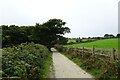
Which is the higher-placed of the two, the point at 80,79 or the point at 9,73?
the point at 9,73

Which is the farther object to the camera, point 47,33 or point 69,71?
point 47,33

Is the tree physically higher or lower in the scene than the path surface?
higher

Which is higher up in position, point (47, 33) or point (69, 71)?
point (47, 33)

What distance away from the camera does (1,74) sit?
26.4 feet

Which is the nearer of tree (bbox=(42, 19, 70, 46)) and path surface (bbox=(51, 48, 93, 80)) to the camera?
path surface (bbox=(51, 48, 93, 80))

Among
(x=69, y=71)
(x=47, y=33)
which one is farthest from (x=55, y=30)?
(x=69, y=71)

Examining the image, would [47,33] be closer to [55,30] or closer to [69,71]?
[55,30]

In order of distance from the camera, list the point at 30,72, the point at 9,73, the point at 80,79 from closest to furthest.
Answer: the point at 9,73 → the point at 30,72 → the point at 80,79

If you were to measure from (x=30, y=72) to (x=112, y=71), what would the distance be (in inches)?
173

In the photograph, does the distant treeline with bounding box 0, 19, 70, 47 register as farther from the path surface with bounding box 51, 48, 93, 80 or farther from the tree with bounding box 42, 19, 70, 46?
the path surface with bounding box 51, 48, 93, 80

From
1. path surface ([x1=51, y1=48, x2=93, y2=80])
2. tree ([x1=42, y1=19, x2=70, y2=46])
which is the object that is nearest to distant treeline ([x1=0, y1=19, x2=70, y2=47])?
tree ([x1=42, y1=19, x2=70, y2=46])

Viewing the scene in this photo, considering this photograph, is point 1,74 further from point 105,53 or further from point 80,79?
point 105,53

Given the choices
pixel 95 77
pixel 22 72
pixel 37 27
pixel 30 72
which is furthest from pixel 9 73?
pixel 37 27

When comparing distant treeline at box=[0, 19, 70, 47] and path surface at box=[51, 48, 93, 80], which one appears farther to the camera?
distant treeline at box=[0, 19, 70, 47]
